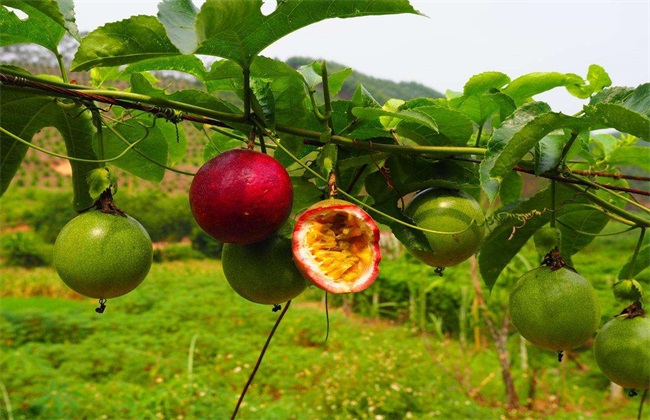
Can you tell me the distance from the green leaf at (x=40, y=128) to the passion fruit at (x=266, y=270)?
222 mm

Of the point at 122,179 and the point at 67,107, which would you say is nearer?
the point at 67,107

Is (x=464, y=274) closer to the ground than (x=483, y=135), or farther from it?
closer to the ground

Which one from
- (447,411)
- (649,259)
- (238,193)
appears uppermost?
(238,193)

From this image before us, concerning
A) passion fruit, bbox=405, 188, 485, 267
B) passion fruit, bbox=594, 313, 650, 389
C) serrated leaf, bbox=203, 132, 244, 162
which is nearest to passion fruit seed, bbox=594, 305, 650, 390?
passion fruit, bbox=594, 313, 650, 389

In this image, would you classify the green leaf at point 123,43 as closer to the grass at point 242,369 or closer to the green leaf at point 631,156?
the green leaf at point 631,156

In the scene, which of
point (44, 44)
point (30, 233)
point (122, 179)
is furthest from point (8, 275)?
point (44, 44)

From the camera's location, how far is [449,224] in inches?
26.2

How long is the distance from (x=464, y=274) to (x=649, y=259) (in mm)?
4209

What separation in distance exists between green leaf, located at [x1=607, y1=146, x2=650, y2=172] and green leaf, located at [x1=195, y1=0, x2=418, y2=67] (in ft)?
1.87

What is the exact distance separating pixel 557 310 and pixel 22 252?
866 centimetres

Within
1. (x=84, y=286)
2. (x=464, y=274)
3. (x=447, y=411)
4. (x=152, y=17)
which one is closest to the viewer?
(x=152, y=17)

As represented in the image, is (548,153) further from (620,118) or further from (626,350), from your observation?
(626,350)

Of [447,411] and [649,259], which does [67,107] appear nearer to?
[649,259]

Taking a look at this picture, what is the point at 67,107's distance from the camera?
642 millimetres
